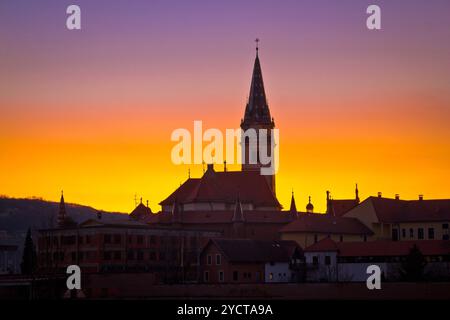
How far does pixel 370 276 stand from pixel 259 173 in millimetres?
51783

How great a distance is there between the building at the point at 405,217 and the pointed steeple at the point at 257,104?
36.7 metres

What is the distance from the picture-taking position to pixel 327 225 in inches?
5536

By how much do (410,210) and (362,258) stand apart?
20116mm

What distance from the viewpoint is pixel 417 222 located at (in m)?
141

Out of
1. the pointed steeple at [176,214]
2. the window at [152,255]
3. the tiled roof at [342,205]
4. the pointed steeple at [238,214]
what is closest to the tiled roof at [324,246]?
the window at [152,255]

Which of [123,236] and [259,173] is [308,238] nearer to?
[123,236]

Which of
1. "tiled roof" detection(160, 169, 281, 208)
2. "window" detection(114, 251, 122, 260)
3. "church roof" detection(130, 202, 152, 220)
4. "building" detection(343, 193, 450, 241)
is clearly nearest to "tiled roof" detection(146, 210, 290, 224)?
"tiled roof" detection(160, 169, 281, 208)

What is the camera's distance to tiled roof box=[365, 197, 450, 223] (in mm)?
140875

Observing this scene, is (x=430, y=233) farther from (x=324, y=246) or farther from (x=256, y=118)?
(x=256, y=118)

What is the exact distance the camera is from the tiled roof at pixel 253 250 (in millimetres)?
126438

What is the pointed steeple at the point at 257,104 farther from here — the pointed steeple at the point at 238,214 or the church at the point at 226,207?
the pointed steeple at the point at 238,214

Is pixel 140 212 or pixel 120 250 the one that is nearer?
pixel 120 250

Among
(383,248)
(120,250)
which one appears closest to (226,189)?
(120,250)
